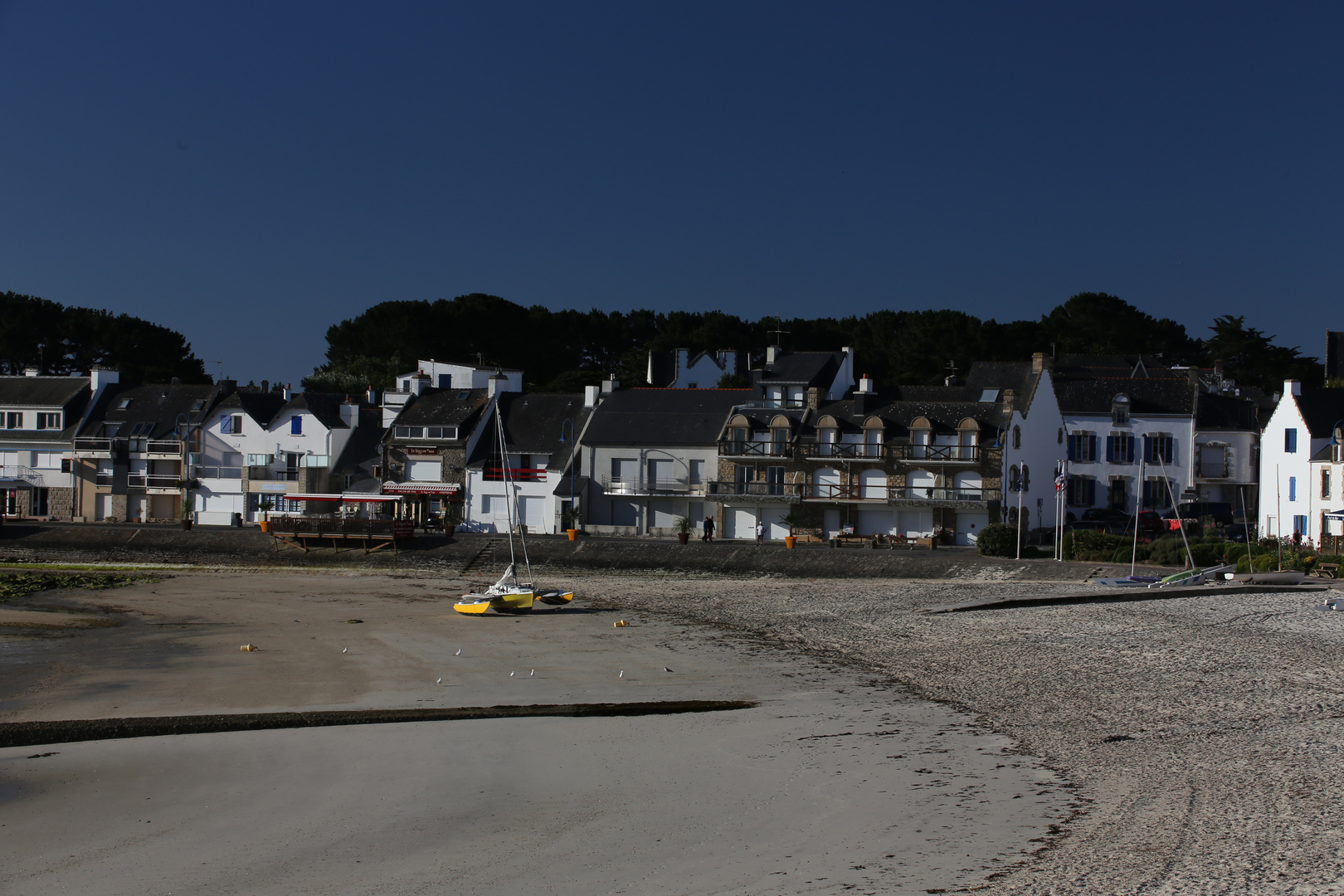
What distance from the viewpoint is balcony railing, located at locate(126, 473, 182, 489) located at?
57.9 m

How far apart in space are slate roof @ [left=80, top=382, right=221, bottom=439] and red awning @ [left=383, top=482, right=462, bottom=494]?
12697mm

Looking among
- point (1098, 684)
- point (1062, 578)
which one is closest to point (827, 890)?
point (1098, 684)

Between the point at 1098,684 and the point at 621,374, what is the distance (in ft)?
217

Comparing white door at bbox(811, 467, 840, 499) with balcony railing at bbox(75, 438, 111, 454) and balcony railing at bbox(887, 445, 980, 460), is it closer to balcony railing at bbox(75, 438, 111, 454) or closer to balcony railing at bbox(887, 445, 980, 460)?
balcony railing at bbox(887, 445, 980, 460)

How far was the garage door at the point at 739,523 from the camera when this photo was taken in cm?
4788

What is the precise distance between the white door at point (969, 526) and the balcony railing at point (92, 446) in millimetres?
42236

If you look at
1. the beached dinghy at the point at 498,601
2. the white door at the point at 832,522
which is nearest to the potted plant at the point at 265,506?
the white door at the point at 832,522

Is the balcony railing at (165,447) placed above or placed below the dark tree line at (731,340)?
below

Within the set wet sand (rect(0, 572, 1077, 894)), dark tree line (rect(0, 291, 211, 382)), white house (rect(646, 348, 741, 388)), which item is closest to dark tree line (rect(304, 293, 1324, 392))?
white house (rect(646, 348, 741, 388))

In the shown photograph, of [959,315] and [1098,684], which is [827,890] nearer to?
[1098,684]

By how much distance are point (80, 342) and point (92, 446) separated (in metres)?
28.7

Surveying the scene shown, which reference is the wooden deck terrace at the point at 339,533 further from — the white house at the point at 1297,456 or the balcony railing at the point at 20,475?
the white house at the point at 1297,456

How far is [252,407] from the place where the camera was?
5806 cm

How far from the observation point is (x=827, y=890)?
9.70 m
